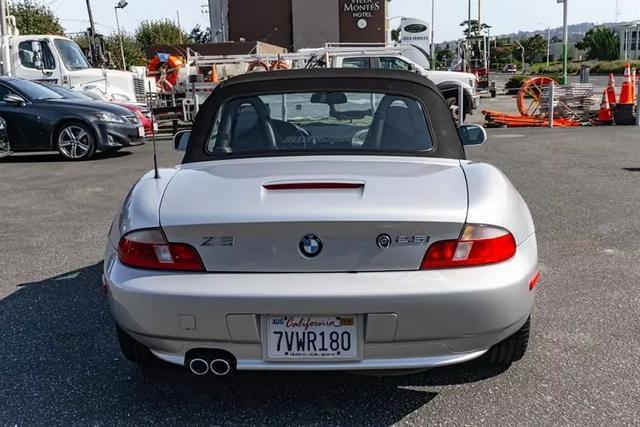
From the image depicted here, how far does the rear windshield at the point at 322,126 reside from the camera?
11.6 ft

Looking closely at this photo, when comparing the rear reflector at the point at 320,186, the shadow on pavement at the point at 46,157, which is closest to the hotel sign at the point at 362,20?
the shadow on pavement at the point at 46,157

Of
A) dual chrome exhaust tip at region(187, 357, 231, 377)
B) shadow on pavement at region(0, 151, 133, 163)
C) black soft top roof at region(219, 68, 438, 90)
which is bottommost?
shadow on pavement at region(0, 151, 133, 163)

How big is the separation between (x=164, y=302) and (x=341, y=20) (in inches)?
1627

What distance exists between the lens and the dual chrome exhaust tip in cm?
268

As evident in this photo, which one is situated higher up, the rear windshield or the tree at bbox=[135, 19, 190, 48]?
the tree at bbox=[135, 19, 190, 48]

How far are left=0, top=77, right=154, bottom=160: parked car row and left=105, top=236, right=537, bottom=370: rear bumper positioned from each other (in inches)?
380

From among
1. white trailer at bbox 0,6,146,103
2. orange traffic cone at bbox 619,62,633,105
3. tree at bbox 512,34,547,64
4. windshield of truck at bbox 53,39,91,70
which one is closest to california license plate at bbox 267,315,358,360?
white trailer at bbox 0,6,146,103

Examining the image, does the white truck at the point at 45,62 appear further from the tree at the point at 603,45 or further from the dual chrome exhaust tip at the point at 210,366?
the tree at the point at 603,45

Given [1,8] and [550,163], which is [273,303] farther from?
[1,8]

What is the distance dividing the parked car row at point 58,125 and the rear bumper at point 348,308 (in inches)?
380

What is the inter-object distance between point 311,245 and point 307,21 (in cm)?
4135

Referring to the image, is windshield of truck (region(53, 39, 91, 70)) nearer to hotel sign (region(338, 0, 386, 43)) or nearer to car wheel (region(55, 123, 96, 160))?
car wheel (region(55, 123, 96, 160))

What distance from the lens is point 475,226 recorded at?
2645mm

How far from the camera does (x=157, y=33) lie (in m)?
70.6
